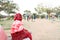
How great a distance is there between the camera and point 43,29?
4.15 ft

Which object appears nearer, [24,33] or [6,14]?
[24,33]

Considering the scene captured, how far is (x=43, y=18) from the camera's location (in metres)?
1.27

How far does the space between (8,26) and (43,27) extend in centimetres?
29

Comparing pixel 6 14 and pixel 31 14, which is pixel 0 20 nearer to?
pixel 6 14

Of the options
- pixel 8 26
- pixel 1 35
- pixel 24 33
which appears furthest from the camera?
pixel 8 26

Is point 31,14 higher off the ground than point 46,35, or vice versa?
point 31,14

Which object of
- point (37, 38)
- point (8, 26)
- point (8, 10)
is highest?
point (8, 10)

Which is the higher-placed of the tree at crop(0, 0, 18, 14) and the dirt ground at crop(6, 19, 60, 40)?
the tree at crop(0, 0, 18, 14)

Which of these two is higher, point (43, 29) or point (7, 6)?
point (7, 6)

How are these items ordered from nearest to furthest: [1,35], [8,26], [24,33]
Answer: [1,35], [24,33], [8,26]

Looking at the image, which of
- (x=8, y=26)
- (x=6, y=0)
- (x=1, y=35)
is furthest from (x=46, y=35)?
(x=1, y=35)

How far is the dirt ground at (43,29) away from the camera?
4.10ft

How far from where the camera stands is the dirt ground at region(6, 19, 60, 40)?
4.10ft

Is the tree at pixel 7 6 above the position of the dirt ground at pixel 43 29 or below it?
above
